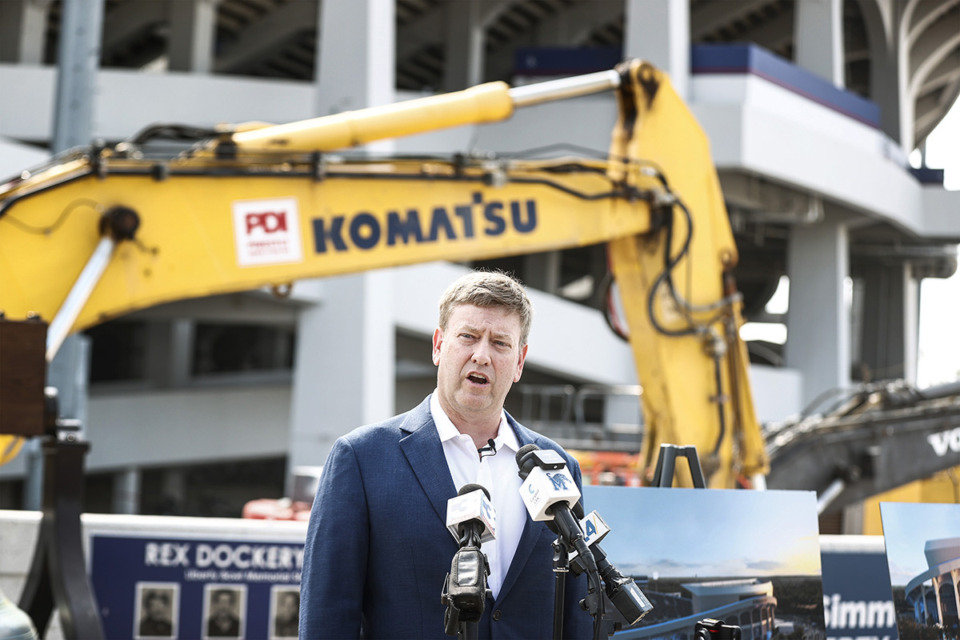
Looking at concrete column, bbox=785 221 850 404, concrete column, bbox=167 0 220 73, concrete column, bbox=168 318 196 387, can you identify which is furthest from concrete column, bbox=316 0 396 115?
concrete column, bbox=785 221 850 404

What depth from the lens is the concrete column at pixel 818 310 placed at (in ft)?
86.8

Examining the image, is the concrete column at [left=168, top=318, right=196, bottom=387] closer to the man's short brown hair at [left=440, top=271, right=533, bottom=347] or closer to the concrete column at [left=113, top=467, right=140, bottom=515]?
the concrete column at [left=113, top=467, right=140, bottom=515]

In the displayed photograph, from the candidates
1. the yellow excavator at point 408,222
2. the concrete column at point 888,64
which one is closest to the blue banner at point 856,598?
the yellow excavator at point 408,222

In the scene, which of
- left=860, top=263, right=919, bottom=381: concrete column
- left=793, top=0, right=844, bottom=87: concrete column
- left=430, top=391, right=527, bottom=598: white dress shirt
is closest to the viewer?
left=430, top=391, right=527, bottom=598: white dress shirt

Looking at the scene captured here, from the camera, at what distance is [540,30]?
27641 mm

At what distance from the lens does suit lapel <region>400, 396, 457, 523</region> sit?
297 cm

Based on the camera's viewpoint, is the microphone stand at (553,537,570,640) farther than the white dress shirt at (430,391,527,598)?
No

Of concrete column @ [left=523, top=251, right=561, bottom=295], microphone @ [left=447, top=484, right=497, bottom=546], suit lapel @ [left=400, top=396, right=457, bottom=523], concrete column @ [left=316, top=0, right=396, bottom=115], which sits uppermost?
concrete column @ [left=316, top=0, right=396, bottom=115]

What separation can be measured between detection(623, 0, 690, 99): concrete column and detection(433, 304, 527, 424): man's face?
1834 cm

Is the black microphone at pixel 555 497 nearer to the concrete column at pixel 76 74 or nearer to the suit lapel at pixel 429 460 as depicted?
the suit lapel at pixel 429 460

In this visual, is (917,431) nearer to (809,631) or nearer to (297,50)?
(809,631)

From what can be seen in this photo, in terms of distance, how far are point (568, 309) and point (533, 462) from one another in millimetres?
19405

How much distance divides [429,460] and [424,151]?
17.8 m

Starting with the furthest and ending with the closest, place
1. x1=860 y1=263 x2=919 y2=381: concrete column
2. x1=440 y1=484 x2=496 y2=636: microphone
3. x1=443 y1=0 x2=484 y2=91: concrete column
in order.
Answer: x1=860 y1=263 x2=919 y2=381: concrete column < x1=443 y1=0 x2=484 y2=91: concrete column < x1=440 y1=484 x2=496 y2=636: microphone
